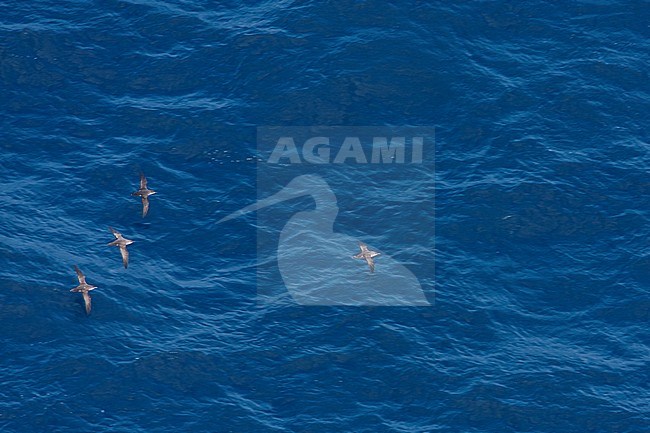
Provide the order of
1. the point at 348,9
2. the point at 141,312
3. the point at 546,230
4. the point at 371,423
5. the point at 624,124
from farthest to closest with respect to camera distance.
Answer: the point at 348,9, the point at 624,124, the point at 546,230, the point at 141,312, the point at 371,423

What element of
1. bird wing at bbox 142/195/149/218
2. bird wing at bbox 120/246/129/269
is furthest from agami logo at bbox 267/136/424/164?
bird wing at bbox 120/246/129/269

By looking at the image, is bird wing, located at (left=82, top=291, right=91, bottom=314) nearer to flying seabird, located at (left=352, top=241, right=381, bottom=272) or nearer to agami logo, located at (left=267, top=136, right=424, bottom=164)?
flying seabird, located at (left=352, top=241, right=381, bottom=272)

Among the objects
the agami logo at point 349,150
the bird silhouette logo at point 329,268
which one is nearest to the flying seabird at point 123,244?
the bird silhouette logo at point 329,268

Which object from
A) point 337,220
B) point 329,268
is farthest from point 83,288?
point 337,220

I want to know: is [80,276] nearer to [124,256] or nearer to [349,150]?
[124,256]

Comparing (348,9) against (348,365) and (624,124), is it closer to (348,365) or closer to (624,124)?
(624,124)

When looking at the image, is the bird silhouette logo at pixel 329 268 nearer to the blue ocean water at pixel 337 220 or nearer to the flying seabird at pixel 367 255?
the flying seabird at pixel 367 255

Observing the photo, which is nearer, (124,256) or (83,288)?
(83,288)

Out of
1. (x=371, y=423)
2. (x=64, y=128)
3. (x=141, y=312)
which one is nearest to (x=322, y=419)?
(x=371, y=423)
